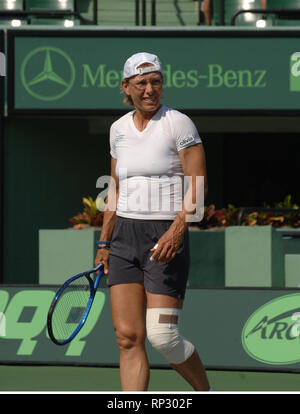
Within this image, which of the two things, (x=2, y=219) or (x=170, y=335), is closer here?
(x=170, y=335)

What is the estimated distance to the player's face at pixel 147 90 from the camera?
547 centimetres

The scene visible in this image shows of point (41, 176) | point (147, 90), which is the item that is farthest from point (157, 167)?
point (41, 176)

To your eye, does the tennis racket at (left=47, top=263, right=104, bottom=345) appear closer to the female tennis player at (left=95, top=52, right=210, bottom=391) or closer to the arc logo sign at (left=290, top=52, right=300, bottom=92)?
the female tennis player at (left=95, top=52, right=210, bottom=391)

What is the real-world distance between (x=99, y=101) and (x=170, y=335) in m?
6.78

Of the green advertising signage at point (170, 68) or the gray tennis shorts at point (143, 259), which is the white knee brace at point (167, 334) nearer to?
the gray tennis shorts at point (143, 259)

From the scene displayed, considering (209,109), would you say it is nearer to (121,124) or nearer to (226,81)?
(226,81)

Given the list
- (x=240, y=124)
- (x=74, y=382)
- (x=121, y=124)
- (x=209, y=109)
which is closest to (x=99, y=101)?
(x=209, y=109)

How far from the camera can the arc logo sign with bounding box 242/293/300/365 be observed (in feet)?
27.1

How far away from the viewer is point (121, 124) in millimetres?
5641

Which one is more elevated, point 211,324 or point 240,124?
→ point 240,124

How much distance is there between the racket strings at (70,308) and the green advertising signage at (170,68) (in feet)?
19.9

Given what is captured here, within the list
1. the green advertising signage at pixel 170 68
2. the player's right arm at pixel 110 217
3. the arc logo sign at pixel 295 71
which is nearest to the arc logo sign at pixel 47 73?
the green advertising signage at pixel 170 68

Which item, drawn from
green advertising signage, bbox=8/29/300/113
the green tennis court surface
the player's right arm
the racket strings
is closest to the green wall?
green advertising signage, bbox=8/29/300/113

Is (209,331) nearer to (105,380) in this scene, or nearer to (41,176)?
(105,380)
